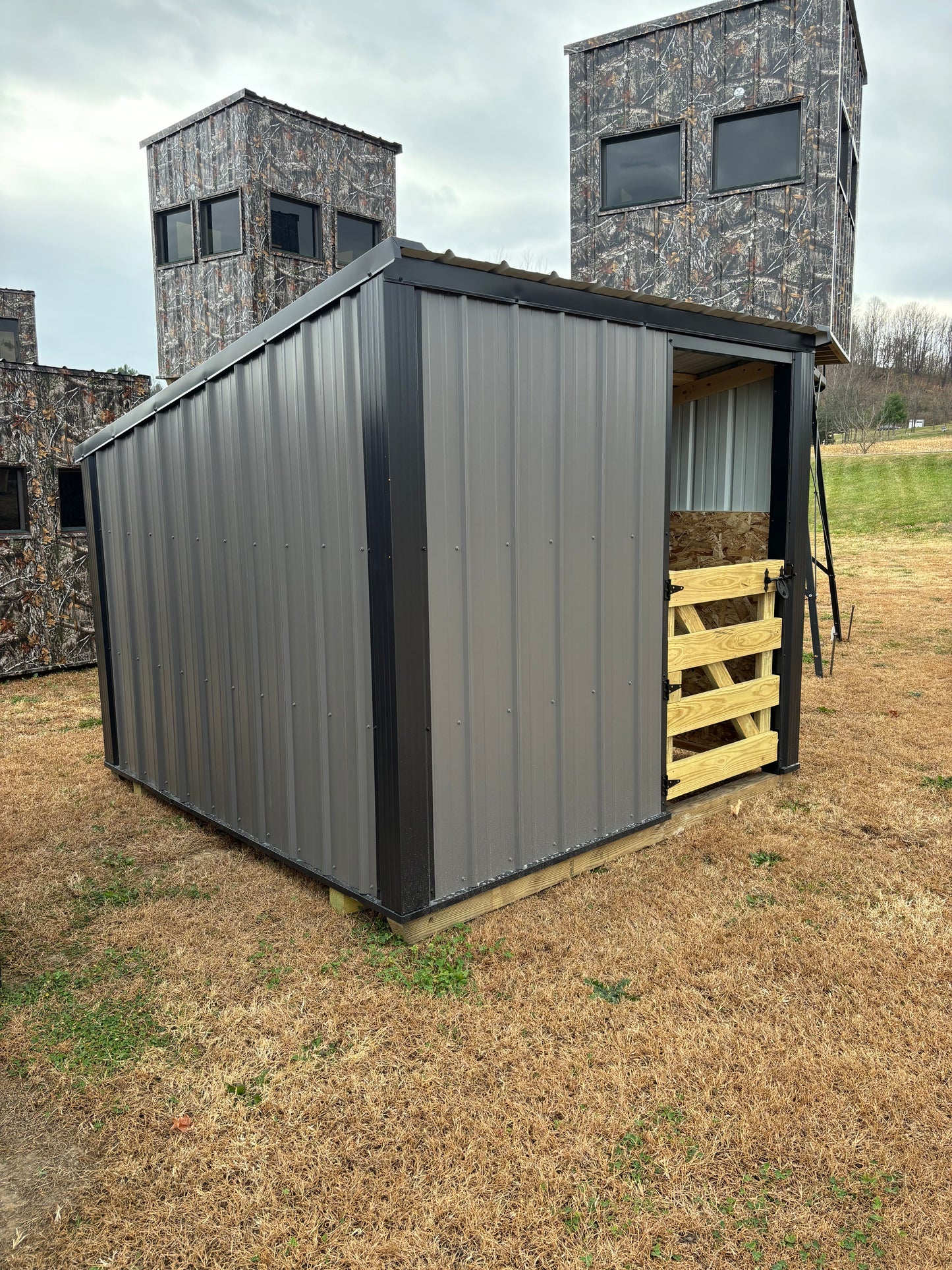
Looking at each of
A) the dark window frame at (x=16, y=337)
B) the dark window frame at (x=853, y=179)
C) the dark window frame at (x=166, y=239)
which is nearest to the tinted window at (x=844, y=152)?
the dark window frame at (x=853, y=179)

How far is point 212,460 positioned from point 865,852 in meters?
3.97

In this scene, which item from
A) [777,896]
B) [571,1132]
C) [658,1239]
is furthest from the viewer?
[777,896]

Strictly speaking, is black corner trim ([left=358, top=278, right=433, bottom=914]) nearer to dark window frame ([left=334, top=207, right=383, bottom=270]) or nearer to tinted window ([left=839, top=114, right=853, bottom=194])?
tinted window ([left=839, top=114, right=853, bottom=194])

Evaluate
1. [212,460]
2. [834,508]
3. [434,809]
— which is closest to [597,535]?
[434,809]

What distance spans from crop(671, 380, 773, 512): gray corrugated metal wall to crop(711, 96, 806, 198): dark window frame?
5.65 metres

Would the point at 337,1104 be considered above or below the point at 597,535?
below

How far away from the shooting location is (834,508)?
2448 cm

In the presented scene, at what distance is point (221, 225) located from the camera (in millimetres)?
12953

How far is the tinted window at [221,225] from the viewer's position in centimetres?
1270

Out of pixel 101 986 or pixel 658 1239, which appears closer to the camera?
pixel 658 1239

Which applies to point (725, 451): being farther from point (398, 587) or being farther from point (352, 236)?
point (352, 236)

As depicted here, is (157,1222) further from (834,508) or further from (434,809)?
(834,508)

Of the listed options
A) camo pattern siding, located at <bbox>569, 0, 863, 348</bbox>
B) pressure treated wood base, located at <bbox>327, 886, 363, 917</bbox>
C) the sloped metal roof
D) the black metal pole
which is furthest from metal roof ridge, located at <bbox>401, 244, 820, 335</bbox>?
camo pattern siding, located at <bbox>569, 0, 863, 348</bbox>

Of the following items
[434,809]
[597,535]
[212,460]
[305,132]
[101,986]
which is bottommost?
[101,986]
